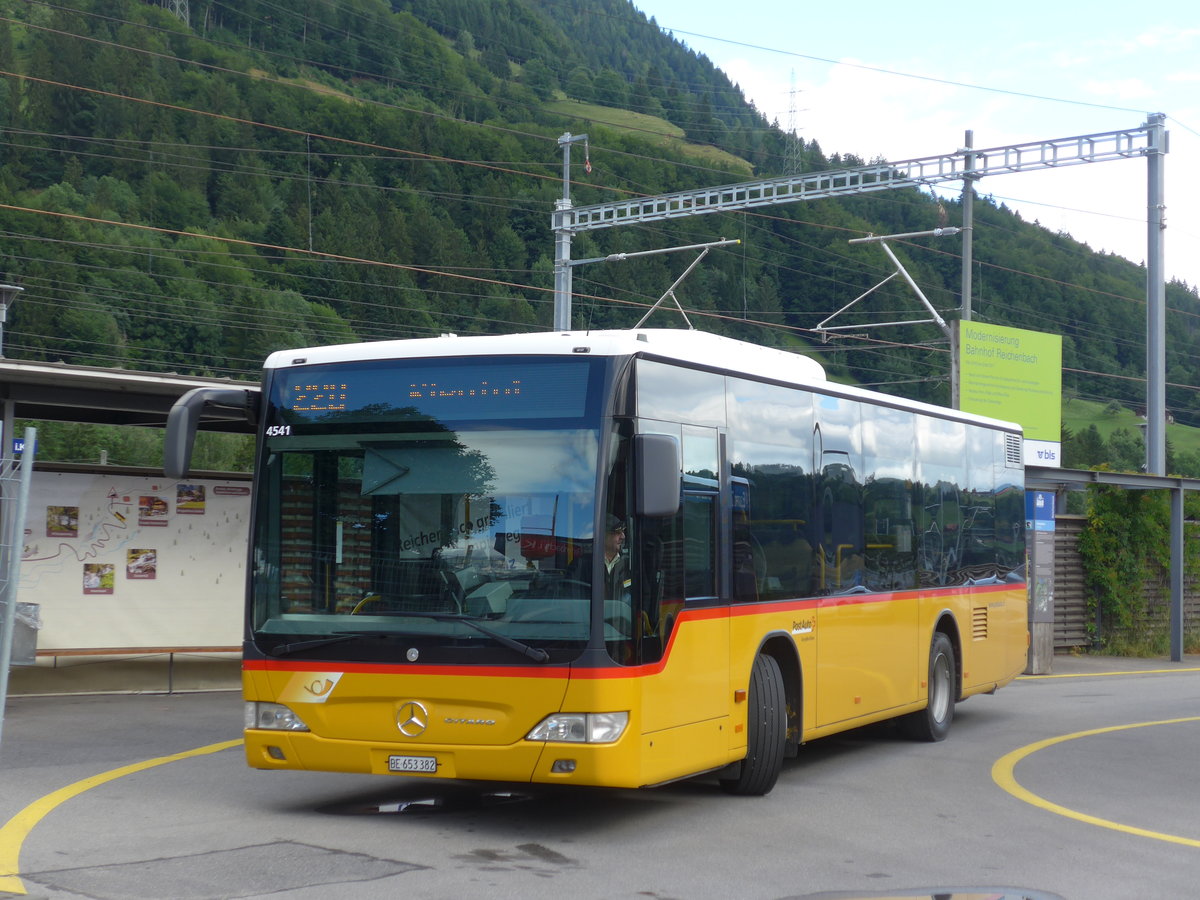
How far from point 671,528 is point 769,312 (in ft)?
247

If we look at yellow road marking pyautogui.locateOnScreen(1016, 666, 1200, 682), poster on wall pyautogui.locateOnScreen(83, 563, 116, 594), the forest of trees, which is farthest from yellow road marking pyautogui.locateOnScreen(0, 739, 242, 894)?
the forest of trees

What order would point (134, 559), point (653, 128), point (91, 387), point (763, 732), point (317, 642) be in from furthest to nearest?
1. point (653, 128)
2. point (134, 559)
3. point (91, 387)
4. point (763, 732)
5. point (317, 642)

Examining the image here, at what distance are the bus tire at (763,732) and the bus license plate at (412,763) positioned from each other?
2.29 m

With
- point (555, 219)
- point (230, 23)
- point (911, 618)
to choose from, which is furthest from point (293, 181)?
point (911, 618)

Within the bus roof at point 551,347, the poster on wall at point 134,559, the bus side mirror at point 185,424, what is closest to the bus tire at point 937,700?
the bus roof at point 551,347

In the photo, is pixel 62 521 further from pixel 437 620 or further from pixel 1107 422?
pixel 1107 422

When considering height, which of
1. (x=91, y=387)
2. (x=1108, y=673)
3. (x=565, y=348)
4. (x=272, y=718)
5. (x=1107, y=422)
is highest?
(x=1107, y=422)

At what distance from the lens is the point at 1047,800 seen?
33.5 feet

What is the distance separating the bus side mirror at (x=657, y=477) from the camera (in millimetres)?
8062

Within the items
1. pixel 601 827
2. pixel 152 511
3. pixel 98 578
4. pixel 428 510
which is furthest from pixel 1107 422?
pixel 428 510

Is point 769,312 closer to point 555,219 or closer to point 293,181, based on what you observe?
point 293,181

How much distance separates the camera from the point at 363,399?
8.86 meters

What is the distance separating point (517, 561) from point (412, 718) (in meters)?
1.10

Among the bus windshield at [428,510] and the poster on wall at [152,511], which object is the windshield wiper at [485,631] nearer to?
the bus windshield at [428,510]
